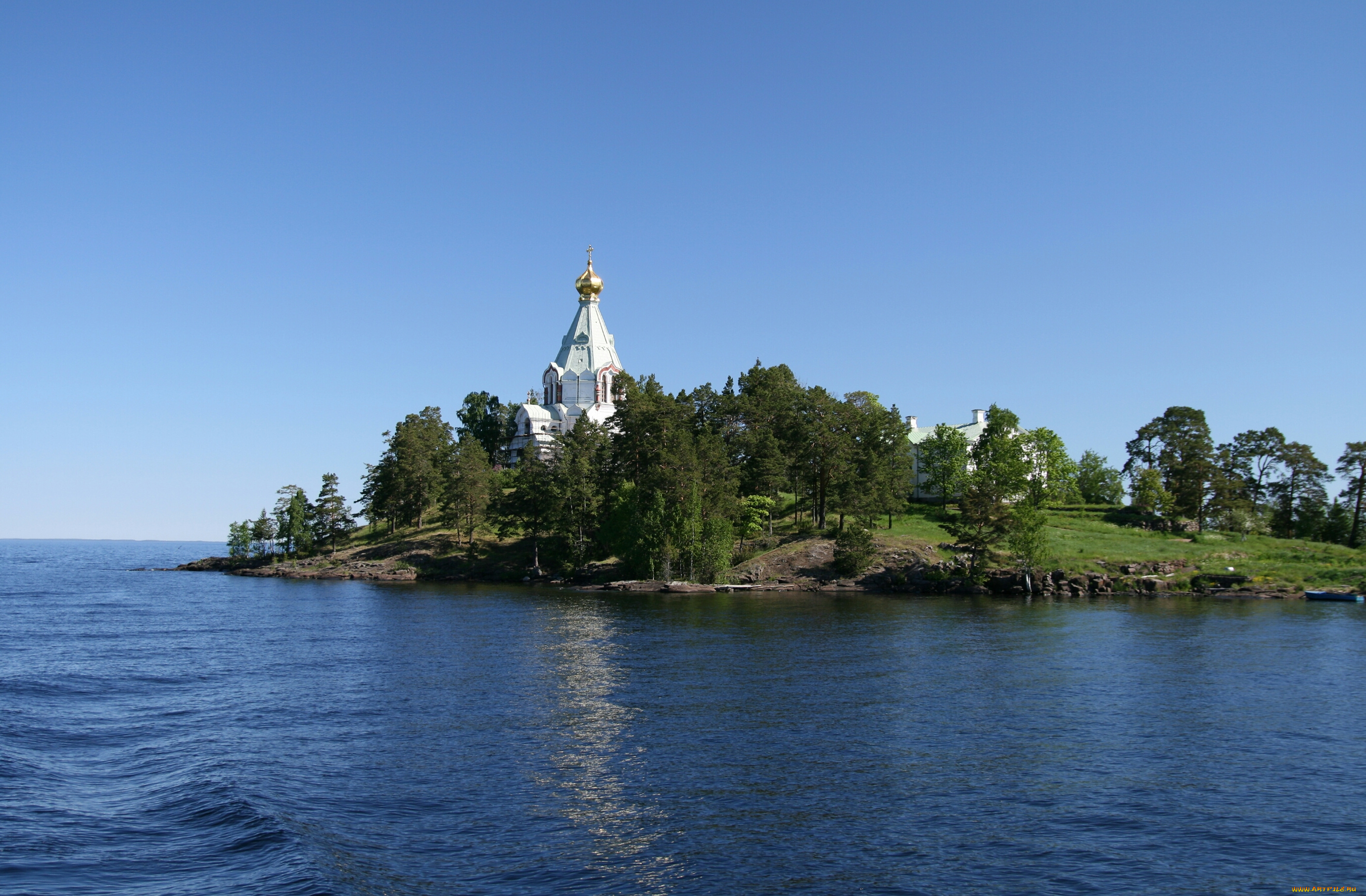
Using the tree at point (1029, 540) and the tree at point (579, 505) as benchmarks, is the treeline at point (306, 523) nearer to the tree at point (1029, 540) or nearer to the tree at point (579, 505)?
the tree at point (579, 505)

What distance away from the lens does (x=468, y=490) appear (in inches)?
3821

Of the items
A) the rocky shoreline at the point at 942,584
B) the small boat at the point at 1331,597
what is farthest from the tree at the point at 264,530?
the small boat at the point at 1331,597

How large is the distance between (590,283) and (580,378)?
1310 cm

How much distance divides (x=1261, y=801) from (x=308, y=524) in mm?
109134

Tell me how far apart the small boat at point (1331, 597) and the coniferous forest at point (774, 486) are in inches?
729

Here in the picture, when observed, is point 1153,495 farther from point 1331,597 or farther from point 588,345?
point 588,345

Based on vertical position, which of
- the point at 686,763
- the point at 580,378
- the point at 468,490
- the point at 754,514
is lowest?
the point at 686,763

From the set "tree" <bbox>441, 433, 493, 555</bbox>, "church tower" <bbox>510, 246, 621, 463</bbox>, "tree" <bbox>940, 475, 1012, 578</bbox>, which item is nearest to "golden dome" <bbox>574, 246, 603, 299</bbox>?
"church tower" <bbox>510, 246, 621, 463</bbox>

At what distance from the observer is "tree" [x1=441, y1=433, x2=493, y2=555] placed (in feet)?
318

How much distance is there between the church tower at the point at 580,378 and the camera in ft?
407

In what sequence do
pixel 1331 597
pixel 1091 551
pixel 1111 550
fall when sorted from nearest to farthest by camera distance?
pixel 1331 597, pixel 1091 551, pixel 1111 550

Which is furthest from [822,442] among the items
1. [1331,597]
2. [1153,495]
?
[1331,597]

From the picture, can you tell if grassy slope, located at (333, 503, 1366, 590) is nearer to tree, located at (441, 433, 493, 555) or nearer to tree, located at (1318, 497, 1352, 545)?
tree, located at (441, 433, 493, 555)

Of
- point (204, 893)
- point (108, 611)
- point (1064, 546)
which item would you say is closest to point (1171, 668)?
point (204, 893)
